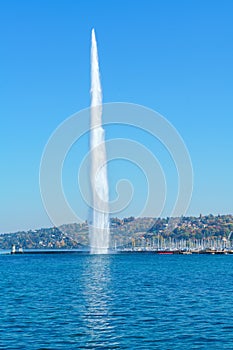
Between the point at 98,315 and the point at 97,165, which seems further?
the point at 97,165

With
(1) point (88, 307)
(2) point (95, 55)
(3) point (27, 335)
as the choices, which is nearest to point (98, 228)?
(2) point (95, 55)

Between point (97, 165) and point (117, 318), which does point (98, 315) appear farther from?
point (97, 165)

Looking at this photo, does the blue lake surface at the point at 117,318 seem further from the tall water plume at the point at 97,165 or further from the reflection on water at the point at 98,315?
the tall water plume at the point at 97,165

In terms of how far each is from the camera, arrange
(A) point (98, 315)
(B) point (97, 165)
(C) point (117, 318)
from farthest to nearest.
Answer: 1. (B) point (97, 165)
2. (A) point (98, 315)
3. (C) point (117, 318)

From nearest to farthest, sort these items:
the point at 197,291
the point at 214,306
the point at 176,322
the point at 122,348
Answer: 1. the point at 122,348
2. the point at 176,322
3. the point at 214,306
4. the point at 197,291

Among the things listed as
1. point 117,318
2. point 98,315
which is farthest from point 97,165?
point 117,318

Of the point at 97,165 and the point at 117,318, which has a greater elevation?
the point at 97,165

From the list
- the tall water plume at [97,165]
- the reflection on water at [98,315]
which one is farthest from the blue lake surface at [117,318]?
the tall water plume at [97,165]

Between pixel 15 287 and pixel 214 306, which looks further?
pixel 15 287

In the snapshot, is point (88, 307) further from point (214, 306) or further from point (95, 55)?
point (95, 55)
